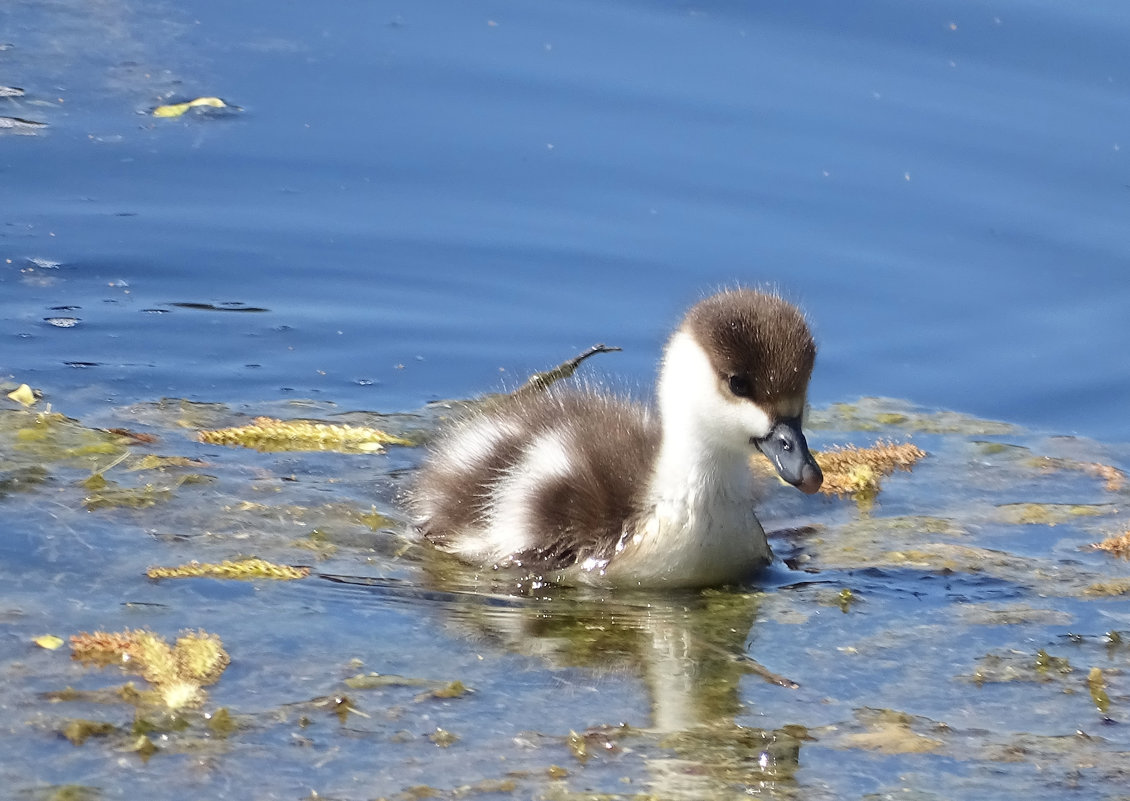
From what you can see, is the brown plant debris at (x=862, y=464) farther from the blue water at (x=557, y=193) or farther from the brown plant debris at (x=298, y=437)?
the brown plant debris at (x=298, y=437)

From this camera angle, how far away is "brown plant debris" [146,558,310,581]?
5262 millimetres

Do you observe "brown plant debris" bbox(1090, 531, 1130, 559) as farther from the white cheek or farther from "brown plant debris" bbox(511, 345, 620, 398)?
"brown plant debris" bbox(511, 345, 620, 398)

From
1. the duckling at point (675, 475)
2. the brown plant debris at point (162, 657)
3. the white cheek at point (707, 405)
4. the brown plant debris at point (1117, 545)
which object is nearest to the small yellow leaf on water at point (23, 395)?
the duckling at point (675, 475)

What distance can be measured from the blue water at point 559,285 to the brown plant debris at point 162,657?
0.07m

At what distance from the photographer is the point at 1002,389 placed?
7.75 meters

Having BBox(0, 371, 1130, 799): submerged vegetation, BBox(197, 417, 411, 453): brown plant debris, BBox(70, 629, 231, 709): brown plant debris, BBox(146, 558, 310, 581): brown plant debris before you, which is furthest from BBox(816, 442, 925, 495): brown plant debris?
BBox(70, 629, 231, 709): brown plant debris

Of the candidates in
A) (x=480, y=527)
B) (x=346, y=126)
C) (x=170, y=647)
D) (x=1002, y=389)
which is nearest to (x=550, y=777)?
(x=170, y=647)

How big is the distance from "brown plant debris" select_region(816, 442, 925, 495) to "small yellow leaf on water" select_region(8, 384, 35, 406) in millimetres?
2947

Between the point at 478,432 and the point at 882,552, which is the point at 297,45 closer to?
the point at 478,432

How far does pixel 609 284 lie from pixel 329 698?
A: 4.05 m

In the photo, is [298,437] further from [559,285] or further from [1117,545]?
[1117,545]

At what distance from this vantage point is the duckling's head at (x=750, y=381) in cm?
Answer: 551

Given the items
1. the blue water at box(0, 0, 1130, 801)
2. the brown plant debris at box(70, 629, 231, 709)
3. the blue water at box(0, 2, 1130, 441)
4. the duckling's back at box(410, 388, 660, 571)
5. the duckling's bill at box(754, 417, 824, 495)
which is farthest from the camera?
the blue water at box(0, 2, 1130, 441)

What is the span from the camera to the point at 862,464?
6.72 meters
